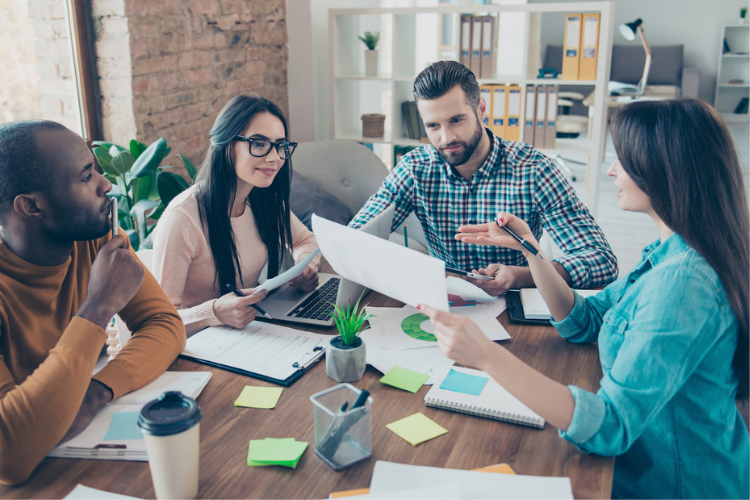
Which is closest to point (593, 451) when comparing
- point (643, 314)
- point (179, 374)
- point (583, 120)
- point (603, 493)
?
point (603, 493)

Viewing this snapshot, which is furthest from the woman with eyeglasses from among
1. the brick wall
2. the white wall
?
the white wall

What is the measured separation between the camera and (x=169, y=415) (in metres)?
0.80

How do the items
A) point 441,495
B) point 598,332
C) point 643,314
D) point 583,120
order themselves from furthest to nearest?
point 583,120
point 598,332
point 643,314
point 441,495

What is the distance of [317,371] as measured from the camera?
3.90 ft

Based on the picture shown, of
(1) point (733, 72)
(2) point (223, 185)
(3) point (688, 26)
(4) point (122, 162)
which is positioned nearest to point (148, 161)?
(4) point (122, 162)

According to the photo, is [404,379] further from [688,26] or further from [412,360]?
[688,26]

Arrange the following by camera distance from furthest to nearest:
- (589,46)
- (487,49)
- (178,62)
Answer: (487,49)
(589,46)
(178,62)

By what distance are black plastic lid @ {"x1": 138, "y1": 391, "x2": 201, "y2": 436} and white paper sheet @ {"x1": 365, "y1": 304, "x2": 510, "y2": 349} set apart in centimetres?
53

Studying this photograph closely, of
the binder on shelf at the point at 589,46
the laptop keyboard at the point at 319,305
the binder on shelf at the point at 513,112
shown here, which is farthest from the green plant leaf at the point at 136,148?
the binder on shelf at the point at 589,46

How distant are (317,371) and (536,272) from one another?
0.52 meters

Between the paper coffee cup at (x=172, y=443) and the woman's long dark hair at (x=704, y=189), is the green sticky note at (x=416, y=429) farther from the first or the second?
the woman's long dark hair at (x=704, y=189)

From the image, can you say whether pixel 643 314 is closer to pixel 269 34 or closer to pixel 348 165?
pixel 348 165

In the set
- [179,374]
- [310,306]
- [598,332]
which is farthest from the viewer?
[310,306]

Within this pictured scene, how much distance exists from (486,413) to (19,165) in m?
0.90
